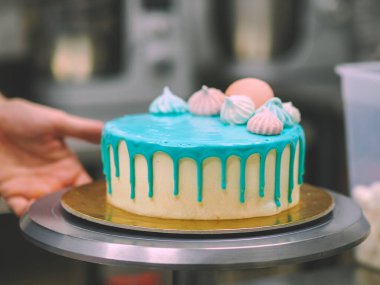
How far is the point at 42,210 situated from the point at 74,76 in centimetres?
169

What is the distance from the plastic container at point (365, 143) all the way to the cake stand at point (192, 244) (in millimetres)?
427

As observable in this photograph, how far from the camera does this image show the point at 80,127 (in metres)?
1.62

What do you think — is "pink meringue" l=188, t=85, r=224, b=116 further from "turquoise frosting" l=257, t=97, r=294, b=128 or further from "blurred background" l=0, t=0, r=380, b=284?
"blurred background" l=0, t=0, r=380, b=284

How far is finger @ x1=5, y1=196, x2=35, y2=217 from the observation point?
1.57 meters

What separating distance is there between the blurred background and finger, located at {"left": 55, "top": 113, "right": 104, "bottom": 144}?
0.87 m

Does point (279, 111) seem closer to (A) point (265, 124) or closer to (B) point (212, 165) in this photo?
(A) point (265, 124)

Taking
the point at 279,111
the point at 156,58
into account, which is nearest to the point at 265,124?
the point at 279,111

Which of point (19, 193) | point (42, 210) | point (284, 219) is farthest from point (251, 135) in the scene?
point (19, 193)

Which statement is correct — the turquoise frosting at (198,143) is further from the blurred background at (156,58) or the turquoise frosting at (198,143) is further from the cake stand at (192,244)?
the blurred background at (156,58)

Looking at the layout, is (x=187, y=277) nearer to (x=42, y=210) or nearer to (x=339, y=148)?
(x=42, y=210)

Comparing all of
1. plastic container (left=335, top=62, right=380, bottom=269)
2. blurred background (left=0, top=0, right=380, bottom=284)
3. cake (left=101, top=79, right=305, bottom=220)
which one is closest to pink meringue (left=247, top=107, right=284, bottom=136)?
cake (left=101, top=79, right=305, bottom=220)

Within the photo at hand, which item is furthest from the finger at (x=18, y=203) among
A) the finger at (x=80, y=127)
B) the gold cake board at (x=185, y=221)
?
the gold cake board at (x=185, y=221)

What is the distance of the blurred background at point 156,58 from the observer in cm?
285

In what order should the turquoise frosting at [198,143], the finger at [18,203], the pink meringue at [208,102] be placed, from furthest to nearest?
the finger at [18,203], the pink meringue at [208,102], the turquoise frosting at [198,143]
